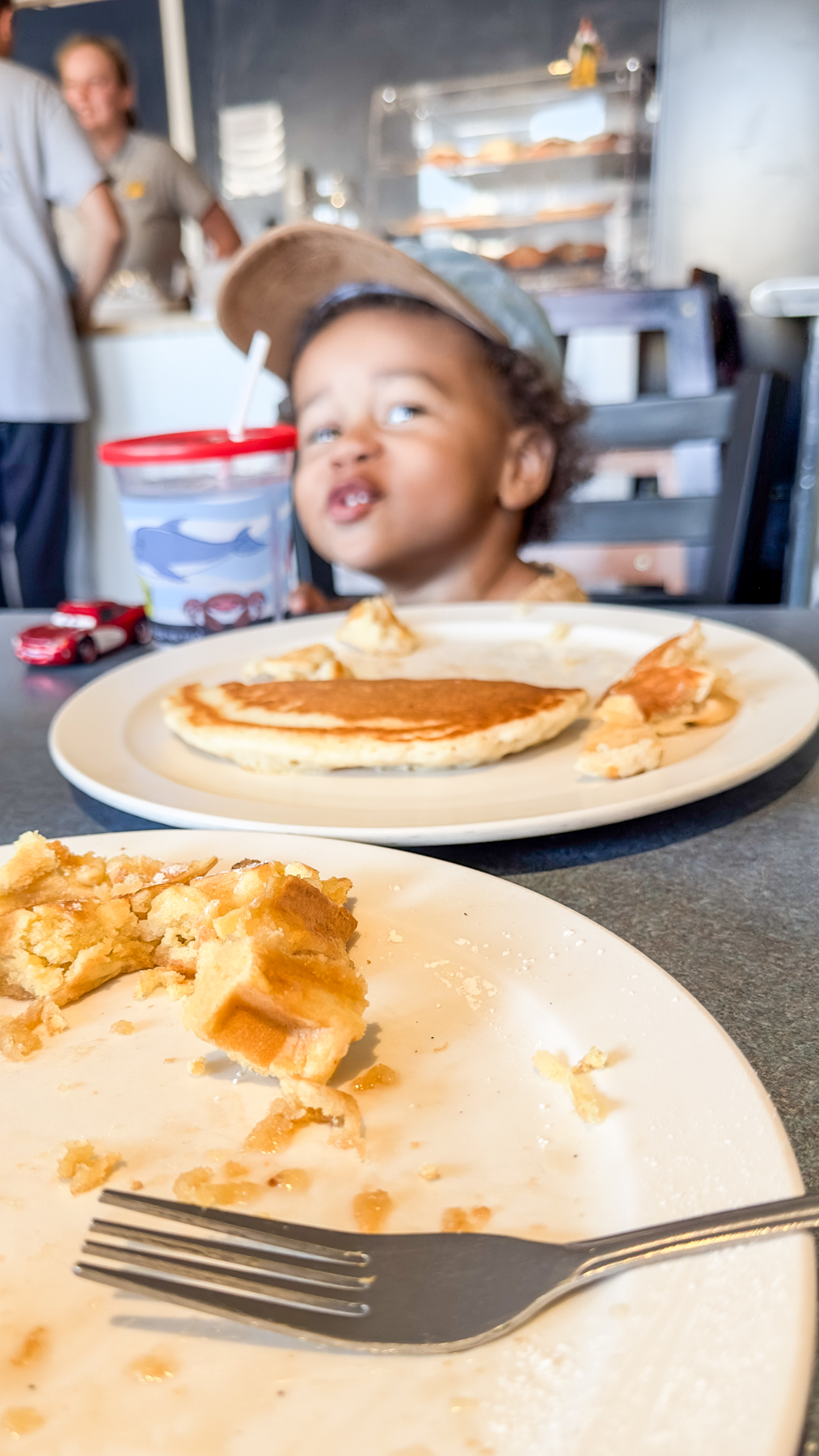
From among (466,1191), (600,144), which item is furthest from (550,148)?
(466,1191)

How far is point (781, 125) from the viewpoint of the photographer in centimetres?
350

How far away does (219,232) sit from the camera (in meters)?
3.87

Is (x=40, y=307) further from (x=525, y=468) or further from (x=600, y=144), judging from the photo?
(x=600, y=144)

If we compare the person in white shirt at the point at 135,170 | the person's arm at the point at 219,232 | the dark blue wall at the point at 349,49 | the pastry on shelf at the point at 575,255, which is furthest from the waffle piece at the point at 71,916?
the dark blue wall at the point at 349,49

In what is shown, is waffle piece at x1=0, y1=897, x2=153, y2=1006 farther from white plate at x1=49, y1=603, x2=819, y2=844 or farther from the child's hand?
the child's hand

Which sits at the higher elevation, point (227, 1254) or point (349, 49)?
point (349, 49)

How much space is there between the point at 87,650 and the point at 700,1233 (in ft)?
3.45

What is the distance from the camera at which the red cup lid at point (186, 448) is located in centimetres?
109

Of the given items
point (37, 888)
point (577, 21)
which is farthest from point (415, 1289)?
point (577, 21)

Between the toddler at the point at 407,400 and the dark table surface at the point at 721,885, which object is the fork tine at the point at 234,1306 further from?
the toddler at the point at 407,400

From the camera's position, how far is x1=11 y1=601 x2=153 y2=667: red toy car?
1.17 meters

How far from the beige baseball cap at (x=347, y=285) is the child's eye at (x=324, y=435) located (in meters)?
0.22

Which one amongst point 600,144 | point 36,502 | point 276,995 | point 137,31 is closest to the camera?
point 276,995

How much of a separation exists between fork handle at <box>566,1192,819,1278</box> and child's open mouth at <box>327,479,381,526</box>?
1711 millimetres
